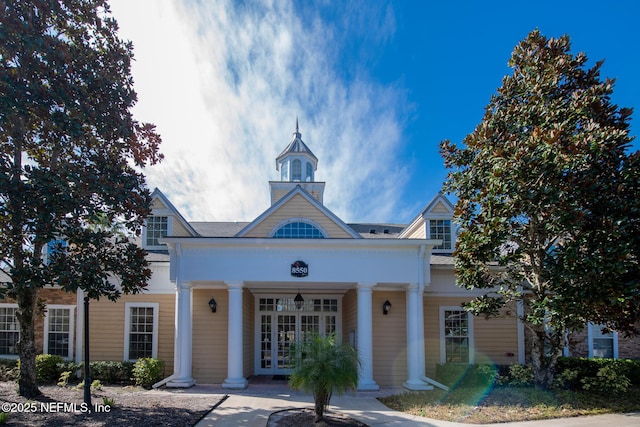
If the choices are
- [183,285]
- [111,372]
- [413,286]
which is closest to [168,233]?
[183,285]

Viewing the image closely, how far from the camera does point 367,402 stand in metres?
11.1

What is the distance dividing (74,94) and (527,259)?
36.4ft

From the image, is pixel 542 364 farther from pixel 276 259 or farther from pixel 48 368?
pixel 48 368

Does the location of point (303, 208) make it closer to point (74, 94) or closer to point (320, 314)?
point (320, 314)

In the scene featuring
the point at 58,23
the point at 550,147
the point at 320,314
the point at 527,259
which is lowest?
the point at 320,314

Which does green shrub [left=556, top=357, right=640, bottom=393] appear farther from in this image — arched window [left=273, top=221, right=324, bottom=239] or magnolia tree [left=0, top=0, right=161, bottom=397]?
magnolia tree [left=0, top=0, right=161, bottom=397]

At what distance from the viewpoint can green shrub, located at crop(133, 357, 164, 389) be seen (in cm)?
1283

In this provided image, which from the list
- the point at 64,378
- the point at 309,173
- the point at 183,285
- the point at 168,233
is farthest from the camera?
the point at 309,173

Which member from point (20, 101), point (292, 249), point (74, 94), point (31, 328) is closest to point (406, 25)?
point (292, 249)

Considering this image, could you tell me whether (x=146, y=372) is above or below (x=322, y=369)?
below

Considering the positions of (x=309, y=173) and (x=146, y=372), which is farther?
(x=309, y=173)

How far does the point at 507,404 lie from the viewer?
33.2ft

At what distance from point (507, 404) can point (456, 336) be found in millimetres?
4460

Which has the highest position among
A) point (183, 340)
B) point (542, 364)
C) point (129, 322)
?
point (129, 322)
